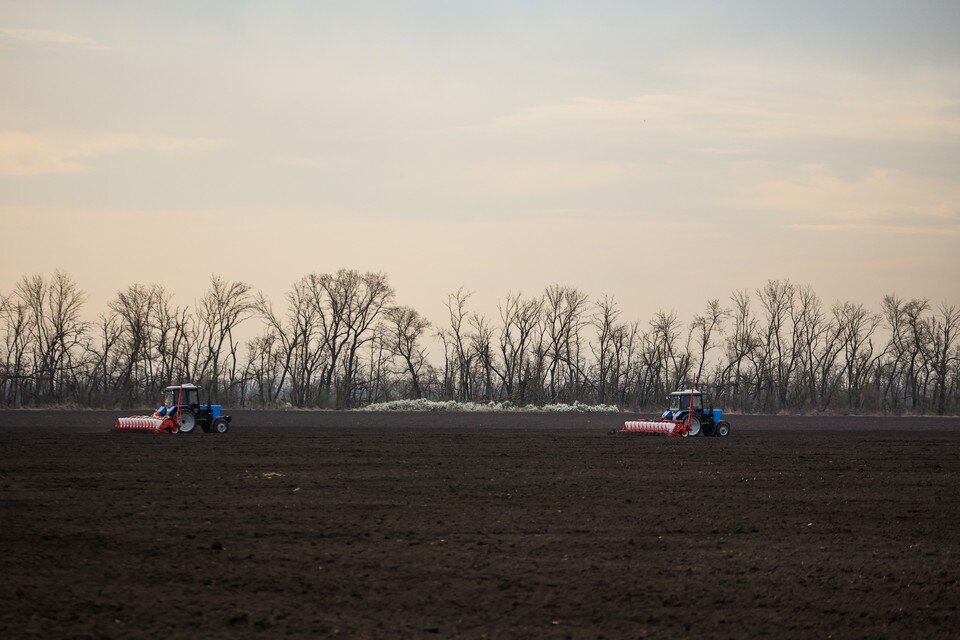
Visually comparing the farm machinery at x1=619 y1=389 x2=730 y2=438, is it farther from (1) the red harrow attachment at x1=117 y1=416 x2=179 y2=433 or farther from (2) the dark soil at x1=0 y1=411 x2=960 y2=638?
(1) the red harrow attachment at x1=117 y1=416 x2=179 y2=433

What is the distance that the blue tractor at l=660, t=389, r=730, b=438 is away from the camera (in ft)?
139

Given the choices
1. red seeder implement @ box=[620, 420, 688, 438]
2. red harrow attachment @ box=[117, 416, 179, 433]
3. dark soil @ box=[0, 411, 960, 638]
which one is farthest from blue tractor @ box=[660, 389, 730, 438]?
red harrow attachment @ box=[117, 416, 179, 433]

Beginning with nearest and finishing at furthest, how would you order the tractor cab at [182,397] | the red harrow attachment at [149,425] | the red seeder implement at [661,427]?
the red harrow attachment at [149,425]
the tractor cab at [182,397]
the red seeder implement at [661,427]

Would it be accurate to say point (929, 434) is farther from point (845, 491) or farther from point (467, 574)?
point (467, 574)

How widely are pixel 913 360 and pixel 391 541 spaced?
98.4 m

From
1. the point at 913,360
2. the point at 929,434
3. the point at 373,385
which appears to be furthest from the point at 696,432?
the point at 913,360

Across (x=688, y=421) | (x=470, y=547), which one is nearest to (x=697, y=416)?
(x=688, y=421)

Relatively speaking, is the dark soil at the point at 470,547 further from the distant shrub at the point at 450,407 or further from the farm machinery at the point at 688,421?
the distant shrub at the point at 450,407

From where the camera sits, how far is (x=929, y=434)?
49.7 m

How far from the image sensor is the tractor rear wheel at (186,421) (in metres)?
40.2

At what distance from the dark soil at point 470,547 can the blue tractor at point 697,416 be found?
12795 millimetres

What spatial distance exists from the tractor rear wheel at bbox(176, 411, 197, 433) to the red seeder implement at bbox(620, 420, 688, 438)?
17421mm

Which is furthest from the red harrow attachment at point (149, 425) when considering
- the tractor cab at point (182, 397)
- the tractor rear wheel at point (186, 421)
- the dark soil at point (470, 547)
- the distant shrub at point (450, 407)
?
Answer: the distant shrub at point (450, 407)

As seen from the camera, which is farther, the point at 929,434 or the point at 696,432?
the point at 929,434
